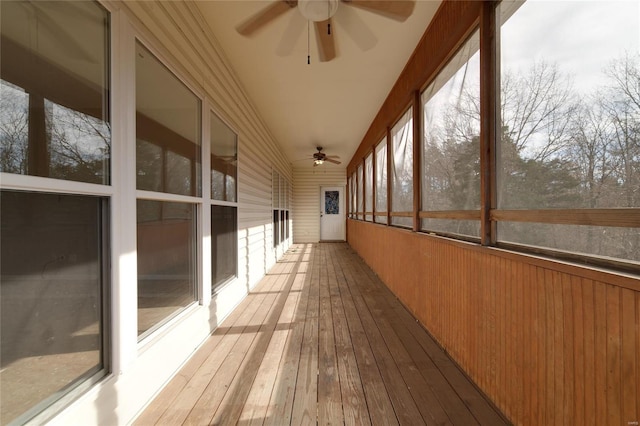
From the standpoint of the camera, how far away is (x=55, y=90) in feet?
3.43

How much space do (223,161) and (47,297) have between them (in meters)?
2.08

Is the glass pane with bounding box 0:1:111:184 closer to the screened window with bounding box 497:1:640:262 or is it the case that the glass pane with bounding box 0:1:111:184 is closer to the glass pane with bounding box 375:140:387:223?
the screened window with bounding box 497:1:640:262

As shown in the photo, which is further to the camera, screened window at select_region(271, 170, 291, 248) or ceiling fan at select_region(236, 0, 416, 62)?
screened window at select_region(271, 170, 291, 248)

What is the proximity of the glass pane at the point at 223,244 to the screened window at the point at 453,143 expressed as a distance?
2.13m

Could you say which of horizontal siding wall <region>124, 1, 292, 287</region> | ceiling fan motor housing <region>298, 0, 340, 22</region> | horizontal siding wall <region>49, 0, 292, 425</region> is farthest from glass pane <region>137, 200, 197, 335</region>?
ceiling fan motor housing <region>298, 0, 340, 22</region>

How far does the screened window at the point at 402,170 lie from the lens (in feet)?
10.6

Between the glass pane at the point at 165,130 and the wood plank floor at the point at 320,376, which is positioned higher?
the glass pane at the point at 165,130

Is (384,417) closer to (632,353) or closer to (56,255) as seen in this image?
(632,353)

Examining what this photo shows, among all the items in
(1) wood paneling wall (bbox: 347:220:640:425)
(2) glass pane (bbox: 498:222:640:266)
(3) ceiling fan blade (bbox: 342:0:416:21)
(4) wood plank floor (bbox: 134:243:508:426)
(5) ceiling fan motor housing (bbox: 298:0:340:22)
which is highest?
(5) ceiling fan motor housing (bbox: 298:0:340:22)

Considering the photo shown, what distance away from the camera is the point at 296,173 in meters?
9.77

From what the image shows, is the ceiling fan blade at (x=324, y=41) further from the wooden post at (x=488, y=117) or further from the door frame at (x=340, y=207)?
the door frame at (x=340, y=207)

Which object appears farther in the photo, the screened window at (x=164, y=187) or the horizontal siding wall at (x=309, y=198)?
the horizontal siding wall at (x=309, y=198)

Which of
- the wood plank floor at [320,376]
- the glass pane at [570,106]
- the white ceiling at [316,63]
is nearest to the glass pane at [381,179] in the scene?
the white ceiling at [316,63]

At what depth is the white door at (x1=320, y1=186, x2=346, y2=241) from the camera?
9828mm
